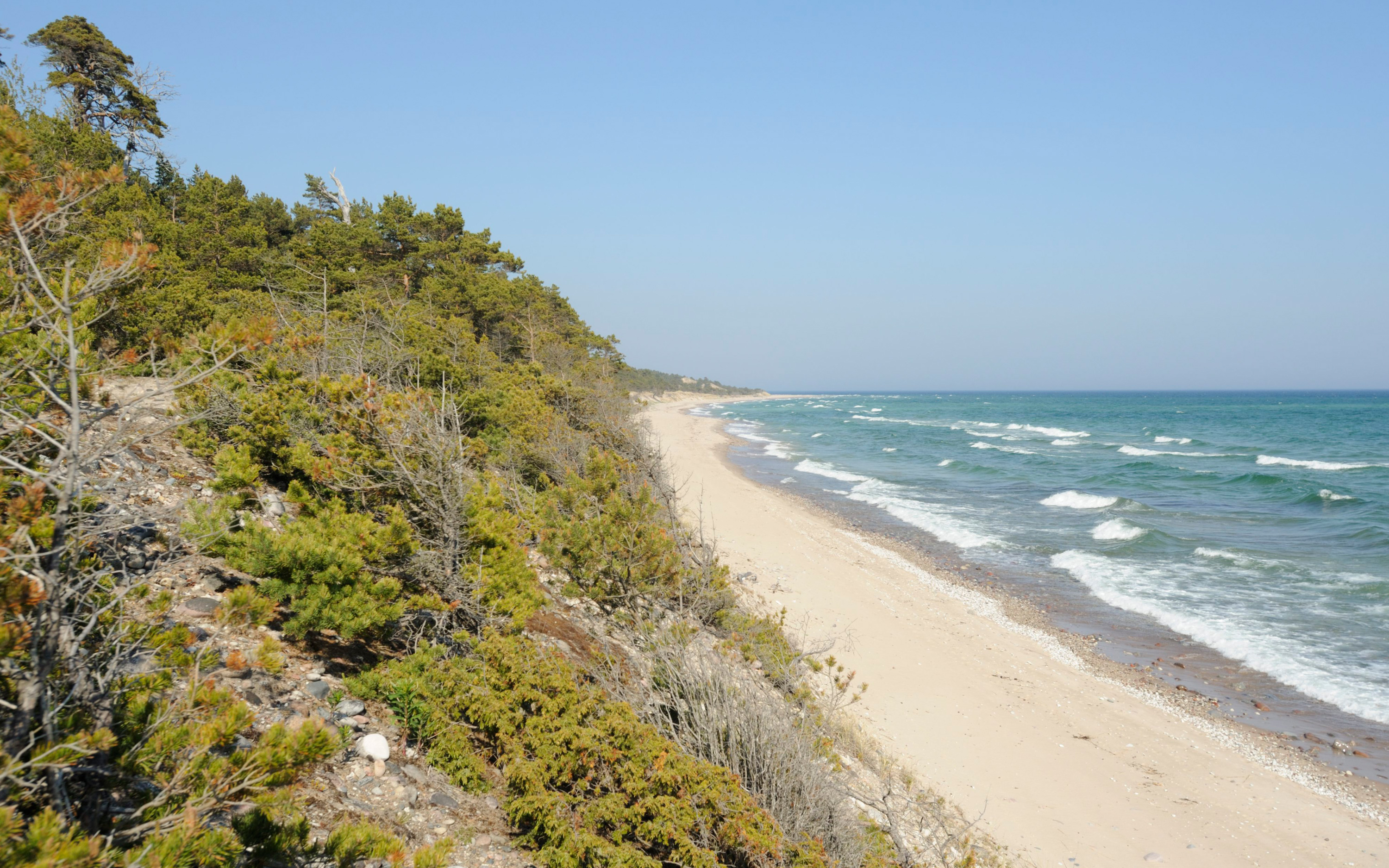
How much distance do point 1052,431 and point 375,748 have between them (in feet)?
194

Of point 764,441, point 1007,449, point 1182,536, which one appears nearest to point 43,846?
point 1182,536

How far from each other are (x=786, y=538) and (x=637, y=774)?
13.2 m

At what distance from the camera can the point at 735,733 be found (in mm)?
4719

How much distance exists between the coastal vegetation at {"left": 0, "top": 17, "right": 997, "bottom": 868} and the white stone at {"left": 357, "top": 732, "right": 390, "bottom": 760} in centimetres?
6

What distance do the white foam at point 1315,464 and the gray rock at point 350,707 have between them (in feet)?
131

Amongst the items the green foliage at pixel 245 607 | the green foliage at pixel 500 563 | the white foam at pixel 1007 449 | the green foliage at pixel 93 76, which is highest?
the green foliage at pixel 93 76

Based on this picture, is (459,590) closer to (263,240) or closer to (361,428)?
(361,428)

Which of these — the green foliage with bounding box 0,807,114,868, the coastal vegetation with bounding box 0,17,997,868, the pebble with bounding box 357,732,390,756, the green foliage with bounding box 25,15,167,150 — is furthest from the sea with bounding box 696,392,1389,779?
the green foliage with bounding box 25,15,167,150

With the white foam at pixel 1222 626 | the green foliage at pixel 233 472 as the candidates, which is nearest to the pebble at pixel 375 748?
the green foliage at pixel 233 472

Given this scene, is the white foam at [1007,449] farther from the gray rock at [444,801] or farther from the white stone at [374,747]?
the white stone at [374,747]

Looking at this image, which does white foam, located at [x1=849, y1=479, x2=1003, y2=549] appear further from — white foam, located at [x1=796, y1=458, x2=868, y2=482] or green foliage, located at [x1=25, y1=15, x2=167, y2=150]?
green foliage, located at [x1=25, y1=15, x2=167, y2=150]

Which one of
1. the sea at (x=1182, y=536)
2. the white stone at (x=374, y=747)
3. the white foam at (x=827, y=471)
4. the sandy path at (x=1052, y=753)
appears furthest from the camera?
the white foam at (x=827, y=471)

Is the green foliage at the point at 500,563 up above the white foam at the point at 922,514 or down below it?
above

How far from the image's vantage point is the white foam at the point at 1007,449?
122 ft
